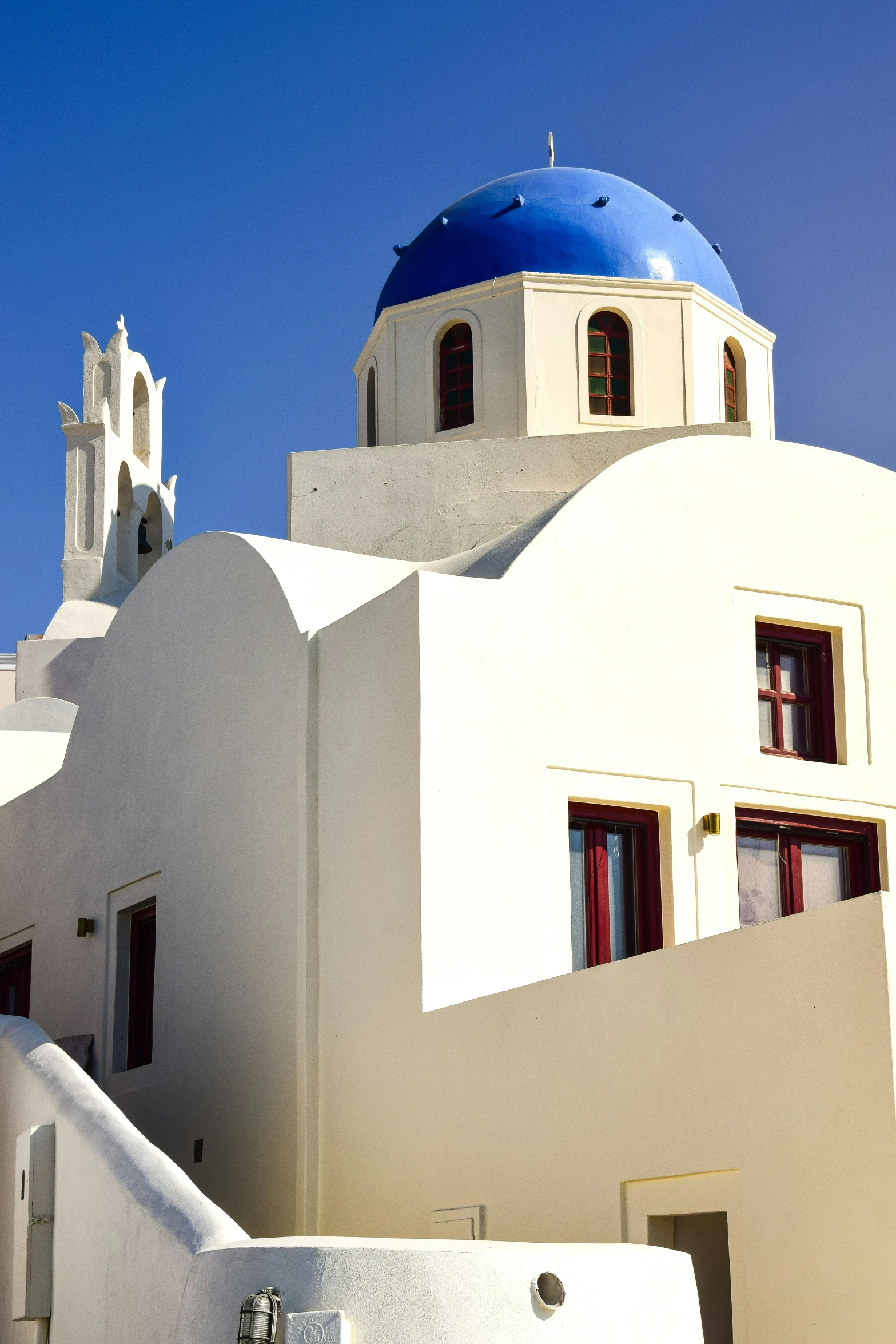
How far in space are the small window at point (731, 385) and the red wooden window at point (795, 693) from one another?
661cm

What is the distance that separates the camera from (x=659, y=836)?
1104cm

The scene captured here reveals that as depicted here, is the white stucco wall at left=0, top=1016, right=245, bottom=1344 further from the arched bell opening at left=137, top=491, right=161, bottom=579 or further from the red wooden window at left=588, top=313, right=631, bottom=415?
the arched bell opening at left=137, top=491, right=161, bottom=579

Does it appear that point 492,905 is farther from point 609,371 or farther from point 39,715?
point 39,715

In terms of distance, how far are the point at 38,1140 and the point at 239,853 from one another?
3.18m

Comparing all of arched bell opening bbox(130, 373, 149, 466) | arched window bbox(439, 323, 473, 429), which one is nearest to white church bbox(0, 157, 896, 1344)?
arched window bbox(439, 323, 473, 429)

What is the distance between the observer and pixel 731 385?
18.1 m

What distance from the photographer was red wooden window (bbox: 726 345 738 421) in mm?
18031

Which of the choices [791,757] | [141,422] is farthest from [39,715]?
[791,757]

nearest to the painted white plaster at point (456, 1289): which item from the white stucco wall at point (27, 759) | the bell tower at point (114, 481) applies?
the white stucco wall at point (27, 759)

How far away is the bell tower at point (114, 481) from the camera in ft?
87.0

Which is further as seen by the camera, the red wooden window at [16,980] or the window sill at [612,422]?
the window sill at [612,422]

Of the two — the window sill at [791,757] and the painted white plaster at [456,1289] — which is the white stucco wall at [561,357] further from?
the painted white plaster at [456,1289]

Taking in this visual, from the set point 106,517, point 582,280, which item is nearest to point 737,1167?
point 582,280

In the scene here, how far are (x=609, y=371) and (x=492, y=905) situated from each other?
8598 millimetres
